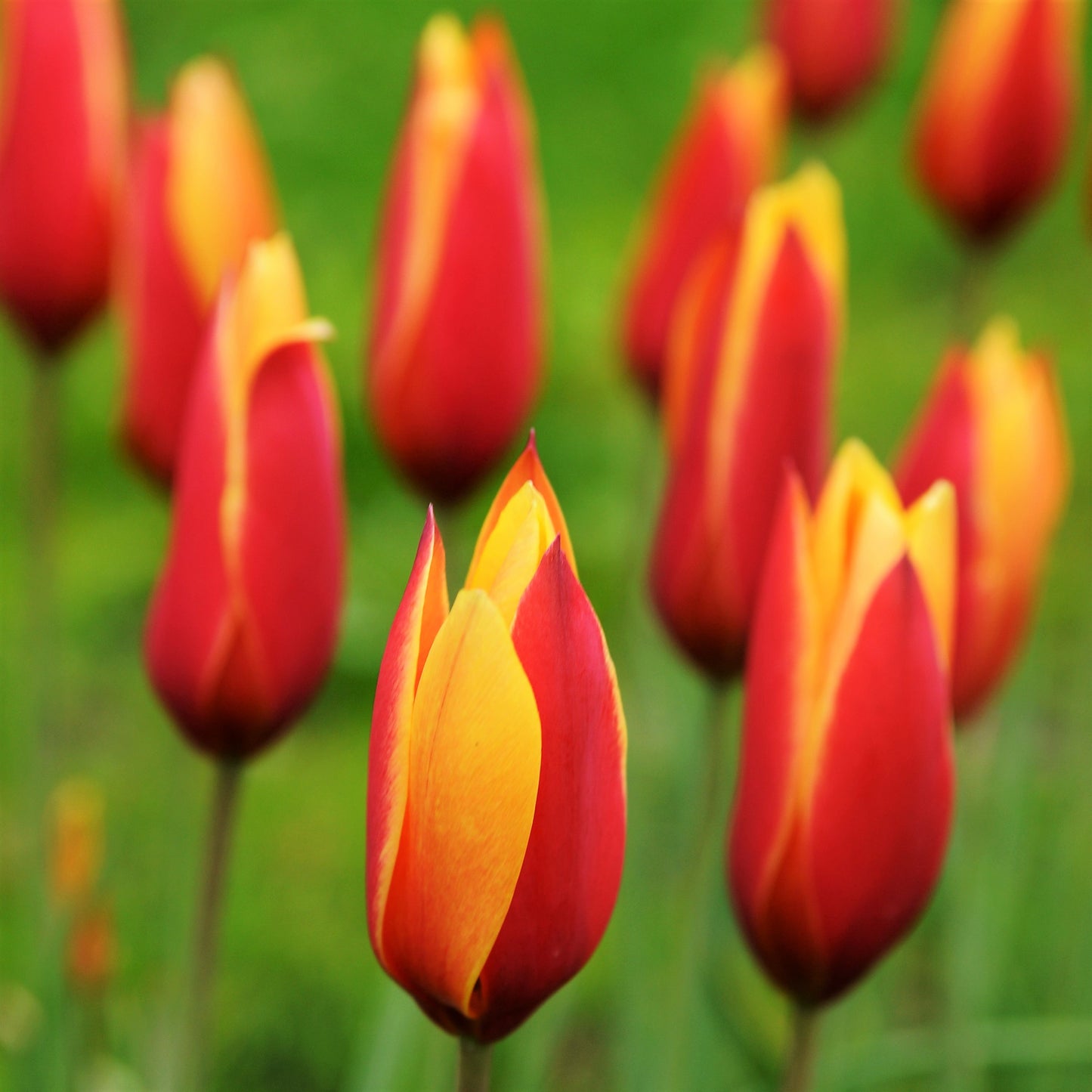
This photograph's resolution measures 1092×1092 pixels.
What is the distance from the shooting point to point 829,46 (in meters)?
1.15

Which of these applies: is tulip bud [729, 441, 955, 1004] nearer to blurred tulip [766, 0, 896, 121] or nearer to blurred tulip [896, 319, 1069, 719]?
blurred tulip [896, 319, 1069, 719]

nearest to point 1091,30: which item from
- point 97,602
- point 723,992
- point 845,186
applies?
point 845,186

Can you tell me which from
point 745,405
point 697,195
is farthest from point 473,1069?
point 697,195

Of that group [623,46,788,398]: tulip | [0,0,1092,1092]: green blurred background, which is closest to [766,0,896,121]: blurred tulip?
[0,0,1092,1092]: green blurred background

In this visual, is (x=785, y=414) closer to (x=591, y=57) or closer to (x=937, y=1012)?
(x=937, y=1012)

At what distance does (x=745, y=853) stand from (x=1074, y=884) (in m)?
0.72

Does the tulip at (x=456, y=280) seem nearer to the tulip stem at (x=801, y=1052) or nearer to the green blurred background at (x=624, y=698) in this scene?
the green blurred background at (x=624, y=698)

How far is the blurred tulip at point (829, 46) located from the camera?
3.74ft

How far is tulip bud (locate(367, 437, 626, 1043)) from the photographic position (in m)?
0.43

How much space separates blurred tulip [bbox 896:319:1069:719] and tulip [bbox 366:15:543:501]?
18 centimetres

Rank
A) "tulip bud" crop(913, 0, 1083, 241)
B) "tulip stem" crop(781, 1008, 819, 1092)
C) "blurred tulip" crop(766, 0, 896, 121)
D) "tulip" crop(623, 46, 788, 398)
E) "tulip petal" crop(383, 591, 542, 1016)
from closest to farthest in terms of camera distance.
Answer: "tulip petal" crop(383, 591, 542, 1016), "tulip stem" crop(781, 1008, 819, 1092), "tulip" crop(623, 46, 788, 398), "tulip bud" crop(913, 0, 1083, 241), "blurred tulip" crop(766, 0, 896, 121)

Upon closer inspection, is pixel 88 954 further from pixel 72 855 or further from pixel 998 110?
pixel 998 110

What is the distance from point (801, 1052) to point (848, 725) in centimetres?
15

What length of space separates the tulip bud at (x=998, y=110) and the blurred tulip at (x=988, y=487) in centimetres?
34
